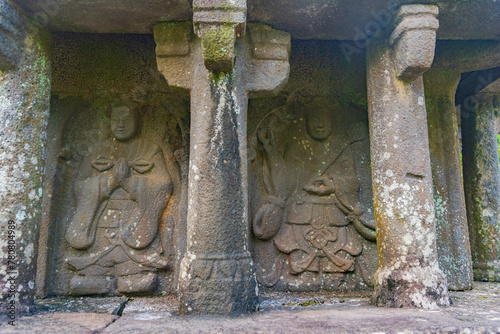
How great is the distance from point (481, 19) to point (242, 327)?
3.11m

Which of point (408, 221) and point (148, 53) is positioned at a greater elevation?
point (148, 53)

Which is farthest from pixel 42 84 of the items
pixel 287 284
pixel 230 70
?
pixel 287 284

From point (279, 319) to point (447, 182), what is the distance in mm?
2600

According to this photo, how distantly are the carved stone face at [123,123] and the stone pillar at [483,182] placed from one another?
4.08 meters

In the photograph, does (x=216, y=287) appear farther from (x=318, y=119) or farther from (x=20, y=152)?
(x=318, y=119)

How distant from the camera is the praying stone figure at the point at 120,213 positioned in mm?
3703

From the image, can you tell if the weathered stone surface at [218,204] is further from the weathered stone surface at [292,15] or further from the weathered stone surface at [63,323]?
the weathered stone surface at [63,323]

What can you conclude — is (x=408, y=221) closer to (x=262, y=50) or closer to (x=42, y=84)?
(x=262, y=50)

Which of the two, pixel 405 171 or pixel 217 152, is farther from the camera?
pixel 405 171

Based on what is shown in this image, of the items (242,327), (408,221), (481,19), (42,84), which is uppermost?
(481,19)

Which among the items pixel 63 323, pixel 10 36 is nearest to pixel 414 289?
pixel 63 323

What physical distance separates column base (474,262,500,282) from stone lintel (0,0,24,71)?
506 centimetres

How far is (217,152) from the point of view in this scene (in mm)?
2916

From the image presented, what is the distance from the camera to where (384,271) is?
10.1ft
